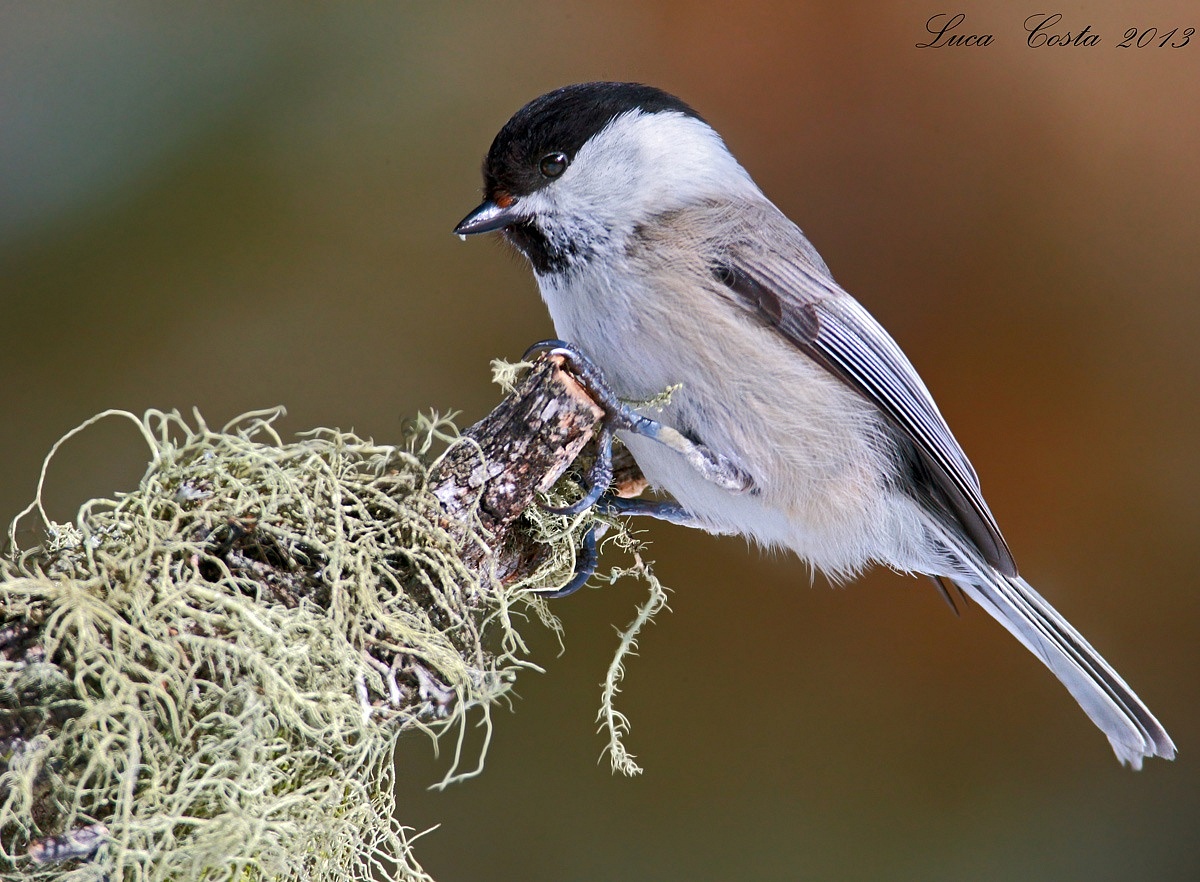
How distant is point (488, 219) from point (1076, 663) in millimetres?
1116

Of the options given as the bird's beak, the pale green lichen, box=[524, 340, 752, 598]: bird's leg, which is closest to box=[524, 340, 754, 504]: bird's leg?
box=[524, 340, 752, 598]: bird's leg

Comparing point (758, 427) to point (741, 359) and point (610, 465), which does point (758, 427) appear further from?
point (610, 465)

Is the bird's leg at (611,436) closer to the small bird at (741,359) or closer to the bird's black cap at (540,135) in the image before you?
the small bird at (741,359)

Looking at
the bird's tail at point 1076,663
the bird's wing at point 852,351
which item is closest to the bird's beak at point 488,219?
the bird's wing at point 852,351

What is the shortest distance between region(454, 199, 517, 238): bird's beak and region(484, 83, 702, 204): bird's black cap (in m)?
0.02

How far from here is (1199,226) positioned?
75.5 inches

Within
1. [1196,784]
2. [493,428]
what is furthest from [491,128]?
[1196,784]

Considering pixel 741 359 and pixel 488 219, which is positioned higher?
pixel 488 219

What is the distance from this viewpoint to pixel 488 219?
138cm

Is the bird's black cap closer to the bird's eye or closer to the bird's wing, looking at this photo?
the bird's eye

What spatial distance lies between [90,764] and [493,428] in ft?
1.48

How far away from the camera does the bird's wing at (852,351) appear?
139 cm

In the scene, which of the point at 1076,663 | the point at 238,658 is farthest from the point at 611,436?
the point at 1076,663

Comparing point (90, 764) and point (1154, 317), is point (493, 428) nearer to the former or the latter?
point (90, 764)
